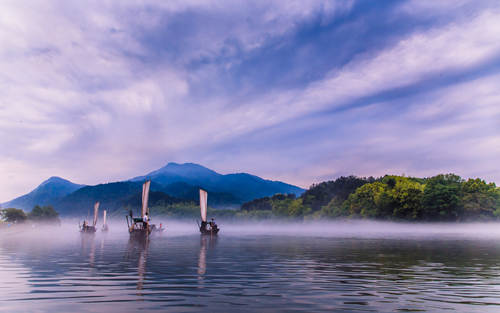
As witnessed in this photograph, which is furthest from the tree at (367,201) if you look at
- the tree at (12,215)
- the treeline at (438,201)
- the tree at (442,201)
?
the tree at (12,215)

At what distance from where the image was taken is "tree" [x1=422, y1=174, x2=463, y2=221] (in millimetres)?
124688

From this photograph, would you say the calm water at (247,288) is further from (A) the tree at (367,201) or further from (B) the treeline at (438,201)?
(A) the tree at (367,201)

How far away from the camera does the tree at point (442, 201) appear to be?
409 ft

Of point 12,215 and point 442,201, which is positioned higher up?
point 442,201

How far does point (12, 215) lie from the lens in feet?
580

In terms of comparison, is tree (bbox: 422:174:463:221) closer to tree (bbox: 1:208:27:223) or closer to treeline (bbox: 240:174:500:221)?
treeline (bbox: 240:174:500:221)

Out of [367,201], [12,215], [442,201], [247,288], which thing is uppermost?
[367,201]

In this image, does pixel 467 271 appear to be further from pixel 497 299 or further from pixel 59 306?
pixel 59 306

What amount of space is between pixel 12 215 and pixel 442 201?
582ft

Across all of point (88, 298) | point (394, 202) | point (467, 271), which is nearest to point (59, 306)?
point (88, 298)

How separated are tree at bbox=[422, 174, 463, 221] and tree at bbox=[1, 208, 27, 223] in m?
172

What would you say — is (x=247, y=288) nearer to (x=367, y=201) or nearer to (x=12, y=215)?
(x=367, y=201)

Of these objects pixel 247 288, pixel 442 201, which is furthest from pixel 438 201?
pixel 247 288

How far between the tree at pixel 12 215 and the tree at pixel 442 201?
6761 inches
